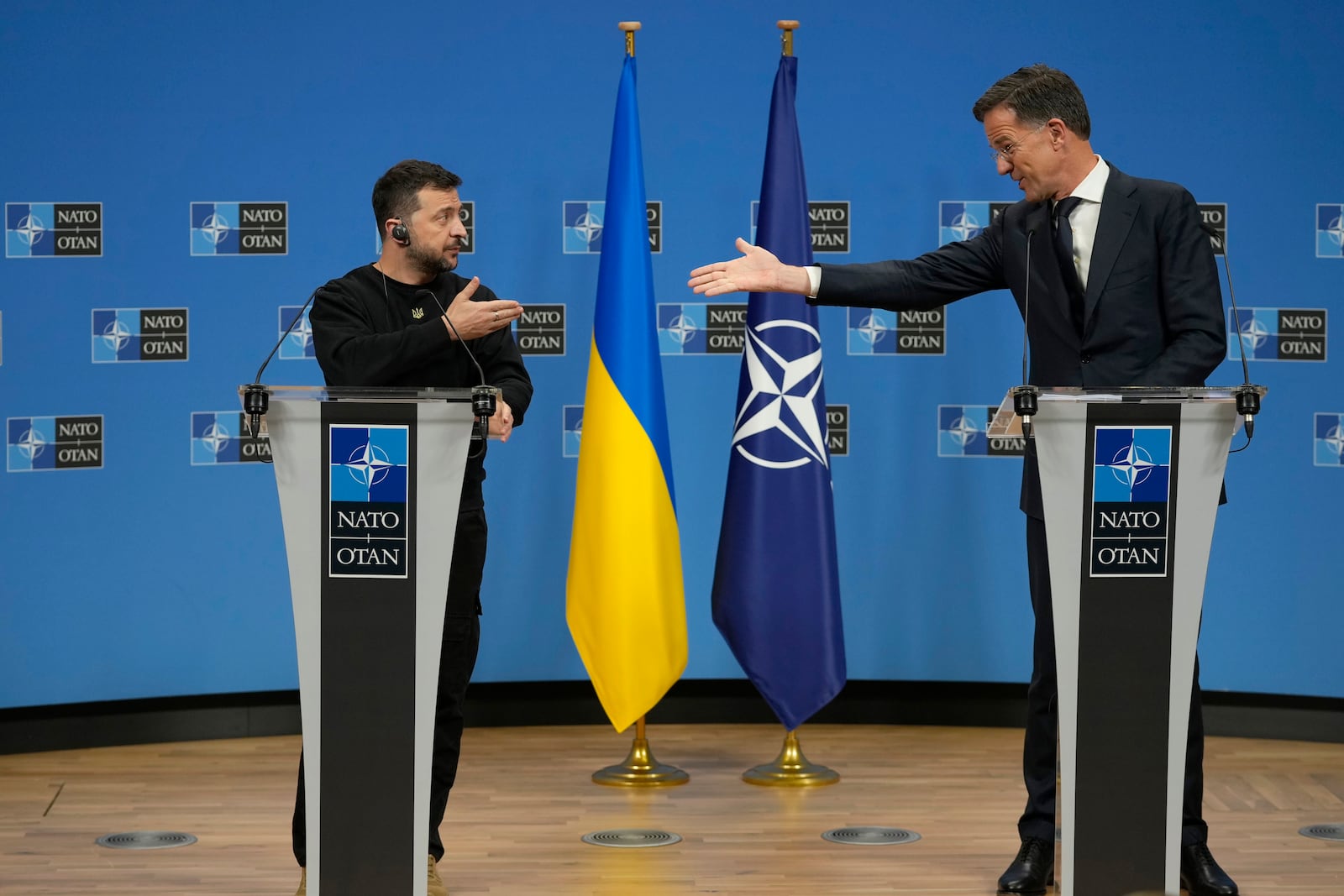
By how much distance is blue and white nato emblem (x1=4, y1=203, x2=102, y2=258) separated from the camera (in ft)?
16.6

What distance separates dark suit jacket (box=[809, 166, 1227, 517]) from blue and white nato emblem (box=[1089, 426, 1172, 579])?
1.46 feet

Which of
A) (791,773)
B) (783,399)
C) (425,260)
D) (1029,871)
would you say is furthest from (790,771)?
(425,260)

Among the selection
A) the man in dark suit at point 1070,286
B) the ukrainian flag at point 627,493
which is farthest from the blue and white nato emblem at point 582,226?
the man in dark suit at point 1070,286

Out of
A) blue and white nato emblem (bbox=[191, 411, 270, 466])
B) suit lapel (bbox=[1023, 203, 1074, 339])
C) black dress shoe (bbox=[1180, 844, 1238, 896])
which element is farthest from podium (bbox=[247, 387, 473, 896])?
blue and white nato emblem (bbox=[191, 411, 270, 466])

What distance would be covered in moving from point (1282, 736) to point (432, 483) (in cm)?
383

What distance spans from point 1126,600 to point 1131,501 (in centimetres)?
19

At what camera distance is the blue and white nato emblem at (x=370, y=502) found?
2.70 metres

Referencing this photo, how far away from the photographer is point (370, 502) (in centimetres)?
271

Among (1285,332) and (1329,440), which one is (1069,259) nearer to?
(1285,332)

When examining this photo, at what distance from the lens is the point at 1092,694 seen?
2822 mm

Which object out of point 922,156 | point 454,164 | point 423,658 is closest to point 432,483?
point 423,658

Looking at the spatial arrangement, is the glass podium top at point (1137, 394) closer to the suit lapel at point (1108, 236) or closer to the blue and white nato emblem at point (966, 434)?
the suit lapel at point (1108, 236)

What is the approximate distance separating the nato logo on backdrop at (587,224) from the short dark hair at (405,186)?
6.50 feet

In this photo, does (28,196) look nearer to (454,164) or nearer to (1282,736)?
(454,164)
